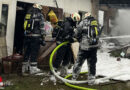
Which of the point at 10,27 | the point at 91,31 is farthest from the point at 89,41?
the point at 10,27

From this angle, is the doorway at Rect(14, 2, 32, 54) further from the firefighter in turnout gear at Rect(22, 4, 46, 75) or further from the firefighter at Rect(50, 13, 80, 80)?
the firefighter at Rect(50, 13, 80, 80)

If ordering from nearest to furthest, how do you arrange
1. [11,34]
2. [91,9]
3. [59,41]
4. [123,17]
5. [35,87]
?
[35,87]
[59,41]
[11,34]
[91,9]
[123,17]

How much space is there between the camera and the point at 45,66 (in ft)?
23.1

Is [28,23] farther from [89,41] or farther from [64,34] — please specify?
[89,41]

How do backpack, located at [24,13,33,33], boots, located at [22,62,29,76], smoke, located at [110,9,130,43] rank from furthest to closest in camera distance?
smoke, located at [110,9,130,43], boots, located at [22,62,29,76], backpack, located at [24,13,33,33]

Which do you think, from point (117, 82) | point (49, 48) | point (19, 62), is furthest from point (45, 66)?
point (117, 82)

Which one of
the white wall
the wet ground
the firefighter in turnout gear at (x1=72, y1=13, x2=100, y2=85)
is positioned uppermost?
the white wall

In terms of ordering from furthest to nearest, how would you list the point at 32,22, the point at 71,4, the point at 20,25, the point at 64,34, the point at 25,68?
1. the point at 71,4
2. the point at 20,25
3. the point at 25,68
4. the point at 32,22
5. the point at 64,34

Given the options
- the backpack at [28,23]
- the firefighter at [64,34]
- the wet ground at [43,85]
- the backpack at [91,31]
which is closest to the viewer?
the wet ground at [43,85]

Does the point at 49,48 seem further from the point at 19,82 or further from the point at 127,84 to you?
the point at 127,84

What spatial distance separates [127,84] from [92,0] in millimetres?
6876

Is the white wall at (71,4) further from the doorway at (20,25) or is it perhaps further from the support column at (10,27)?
the support column at (10,27)

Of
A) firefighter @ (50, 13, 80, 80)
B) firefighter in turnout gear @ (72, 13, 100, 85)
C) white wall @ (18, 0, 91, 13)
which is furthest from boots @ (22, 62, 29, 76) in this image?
white wall @ (18, 0, 91, 13)

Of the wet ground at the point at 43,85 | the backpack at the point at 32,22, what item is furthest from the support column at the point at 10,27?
the wet ground at the point at 43,85
